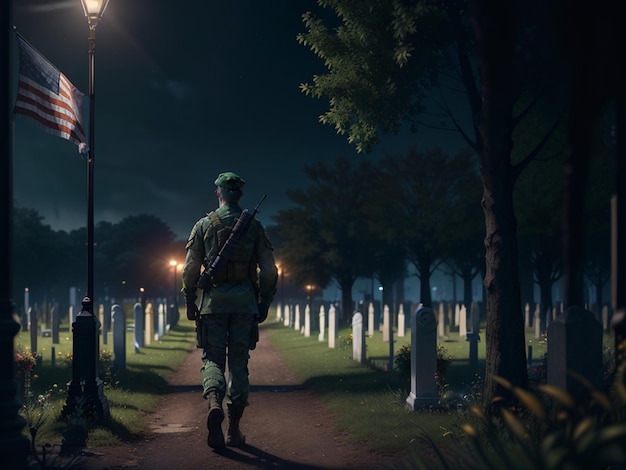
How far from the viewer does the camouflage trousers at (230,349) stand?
9094 mm

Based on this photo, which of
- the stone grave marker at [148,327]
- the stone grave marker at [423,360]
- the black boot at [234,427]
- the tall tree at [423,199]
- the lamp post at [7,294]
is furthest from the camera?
the tall tree at [423,199]

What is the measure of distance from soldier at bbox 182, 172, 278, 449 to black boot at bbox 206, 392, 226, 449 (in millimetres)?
32

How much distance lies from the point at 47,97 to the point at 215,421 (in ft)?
14.3

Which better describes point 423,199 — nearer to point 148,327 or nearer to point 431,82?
point 148,327

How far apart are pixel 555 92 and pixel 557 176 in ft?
62.3

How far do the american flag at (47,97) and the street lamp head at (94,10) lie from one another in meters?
0.83

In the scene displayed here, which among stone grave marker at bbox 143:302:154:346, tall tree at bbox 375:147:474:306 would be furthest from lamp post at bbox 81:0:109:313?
tall tree at bbox 375:147:474:306

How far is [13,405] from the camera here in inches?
255

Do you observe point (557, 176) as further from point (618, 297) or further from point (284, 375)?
point (618, 297)

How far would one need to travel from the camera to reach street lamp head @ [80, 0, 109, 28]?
34.8 ft

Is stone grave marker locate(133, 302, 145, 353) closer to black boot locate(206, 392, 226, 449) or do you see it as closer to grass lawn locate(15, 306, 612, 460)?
grass lawn locate(15, 306, 612, 460)

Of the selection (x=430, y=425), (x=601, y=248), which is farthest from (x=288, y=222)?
(x=430, y=425)

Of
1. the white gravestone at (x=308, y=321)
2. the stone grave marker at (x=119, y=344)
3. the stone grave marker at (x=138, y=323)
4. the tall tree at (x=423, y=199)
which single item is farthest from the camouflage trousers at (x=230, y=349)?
the tall tree at (x=423, y=199)

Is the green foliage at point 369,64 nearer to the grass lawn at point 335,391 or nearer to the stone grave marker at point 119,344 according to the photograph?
the grass lawn at point 335,391
